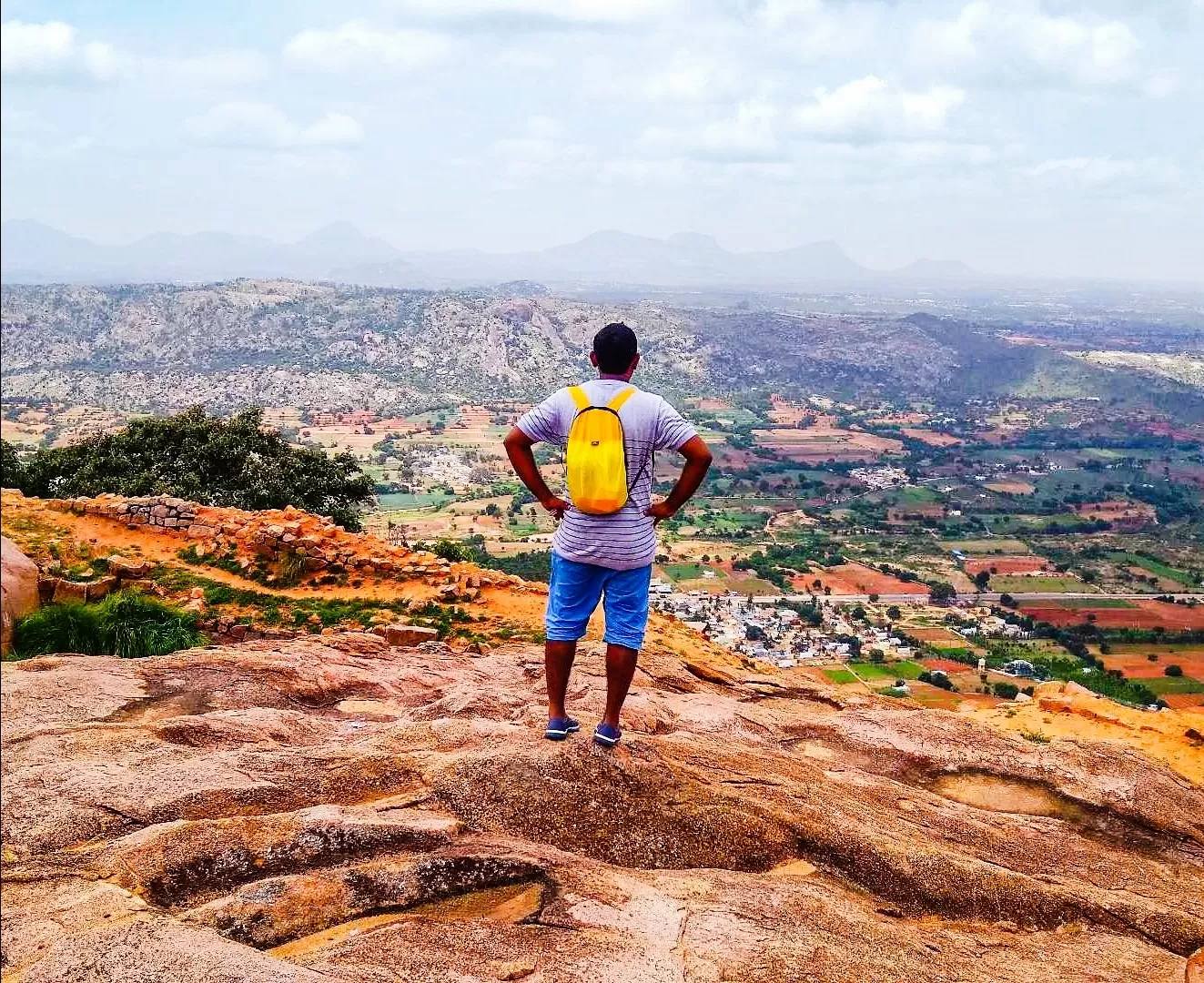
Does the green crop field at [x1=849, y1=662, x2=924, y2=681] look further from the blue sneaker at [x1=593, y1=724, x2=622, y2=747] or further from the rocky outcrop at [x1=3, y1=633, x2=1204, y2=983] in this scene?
the blue sneaker at [x1=593, y1=724, x2=622, y2=747]

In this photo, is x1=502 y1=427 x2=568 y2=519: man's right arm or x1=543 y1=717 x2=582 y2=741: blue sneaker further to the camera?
x1=543 y1=717 x2=582 y2=741: blue sneaker

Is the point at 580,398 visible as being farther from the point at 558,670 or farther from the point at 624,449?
the point at 558,670

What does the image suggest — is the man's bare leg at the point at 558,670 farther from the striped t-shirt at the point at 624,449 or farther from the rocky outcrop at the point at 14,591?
the rocky outcrop at the point at 14,591

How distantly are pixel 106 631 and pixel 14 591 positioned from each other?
100cm

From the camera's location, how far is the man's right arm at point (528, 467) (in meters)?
5.98

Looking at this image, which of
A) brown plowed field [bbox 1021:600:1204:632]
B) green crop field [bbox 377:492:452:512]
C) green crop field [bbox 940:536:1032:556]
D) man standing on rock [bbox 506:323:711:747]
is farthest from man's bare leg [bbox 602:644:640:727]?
green crop field [bbox 940:536:1032:556]

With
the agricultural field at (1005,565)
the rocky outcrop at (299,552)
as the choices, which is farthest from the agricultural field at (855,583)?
the rocky outcrop at (299,552)

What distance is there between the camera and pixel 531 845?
16.9 feet

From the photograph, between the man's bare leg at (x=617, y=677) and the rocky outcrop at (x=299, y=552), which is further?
the rocky outcrop at (x=299, y=552)

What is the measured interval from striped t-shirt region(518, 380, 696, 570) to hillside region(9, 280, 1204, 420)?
102m

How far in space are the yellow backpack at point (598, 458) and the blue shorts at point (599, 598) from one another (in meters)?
0.56

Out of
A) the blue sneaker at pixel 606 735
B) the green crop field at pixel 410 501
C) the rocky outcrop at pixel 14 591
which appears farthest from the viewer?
the green crop field at pixel 410 501

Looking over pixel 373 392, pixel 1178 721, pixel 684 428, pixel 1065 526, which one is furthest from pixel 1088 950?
pixel 373 392

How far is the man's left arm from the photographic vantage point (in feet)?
19.2
